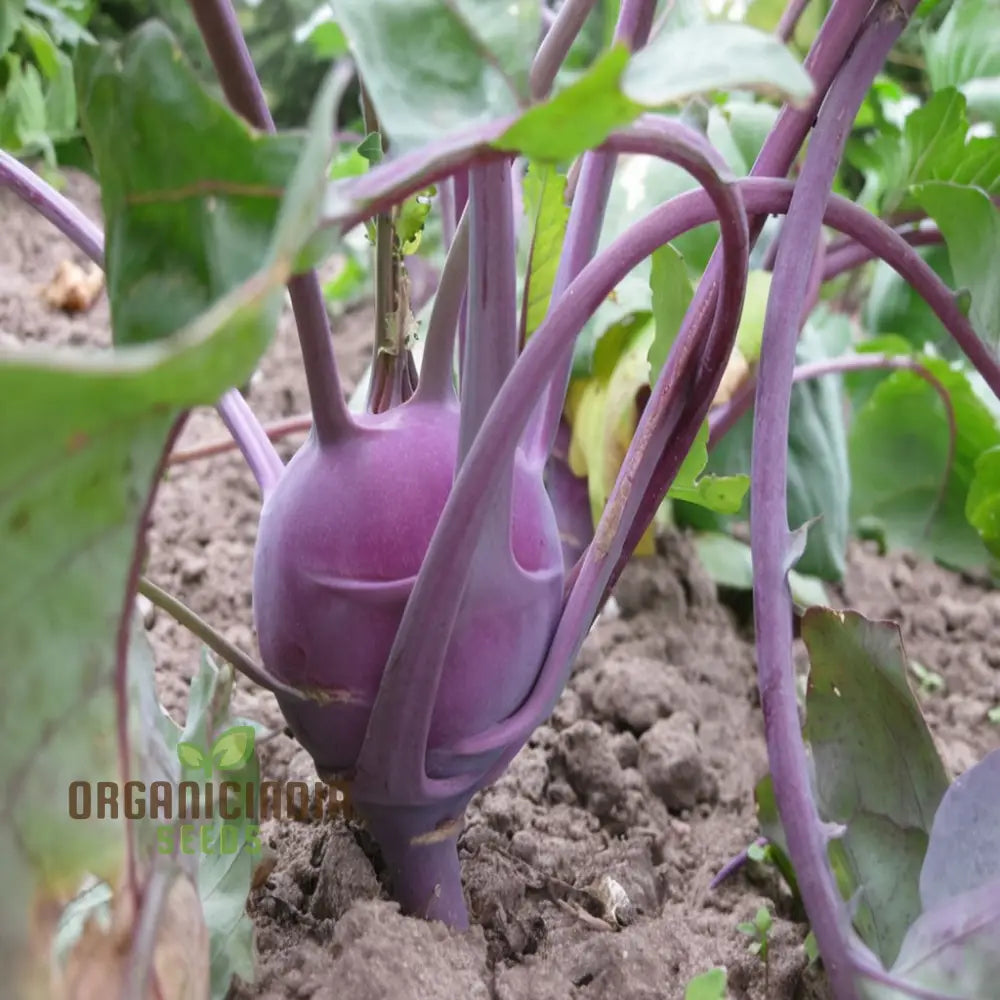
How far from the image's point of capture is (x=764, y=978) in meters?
0.42

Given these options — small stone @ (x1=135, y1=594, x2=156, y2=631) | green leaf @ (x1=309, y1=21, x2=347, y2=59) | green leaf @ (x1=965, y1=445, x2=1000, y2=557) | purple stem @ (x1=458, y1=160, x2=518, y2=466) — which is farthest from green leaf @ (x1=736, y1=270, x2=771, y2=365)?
green leaf @ (x1=309, y1=21, x2=347, y2=59)

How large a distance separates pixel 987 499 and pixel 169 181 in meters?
0.58

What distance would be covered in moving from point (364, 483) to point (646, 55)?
0.64 feet

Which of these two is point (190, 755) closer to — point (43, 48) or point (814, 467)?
point (814, 467)

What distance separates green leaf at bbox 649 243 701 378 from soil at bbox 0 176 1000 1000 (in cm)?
24

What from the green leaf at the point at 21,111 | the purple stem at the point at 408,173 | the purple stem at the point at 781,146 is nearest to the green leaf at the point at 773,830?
the purple stem at the point at 781,146

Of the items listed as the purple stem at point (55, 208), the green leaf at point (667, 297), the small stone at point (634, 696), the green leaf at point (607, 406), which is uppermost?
the green leaf at point (667, 297)

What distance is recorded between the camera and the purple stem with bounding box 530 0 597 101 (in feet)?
1.14

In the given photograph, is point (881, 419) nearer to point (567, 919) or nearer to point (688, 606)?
point (688, 606)

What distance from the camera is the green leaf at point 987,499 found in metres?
0.65

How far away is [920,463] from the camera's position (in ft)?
3.09

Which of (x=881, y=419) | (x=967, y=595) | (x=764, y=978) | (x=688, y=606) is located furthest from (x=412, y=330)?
(x=967, y=595)

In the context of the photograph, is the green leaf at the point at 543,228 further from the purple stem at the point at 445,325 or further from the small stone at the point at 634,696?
the small stone at the point at 634,696

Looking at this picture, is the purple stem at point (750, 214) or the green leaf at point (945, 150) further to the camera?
the green leaf at point (945, 150)
